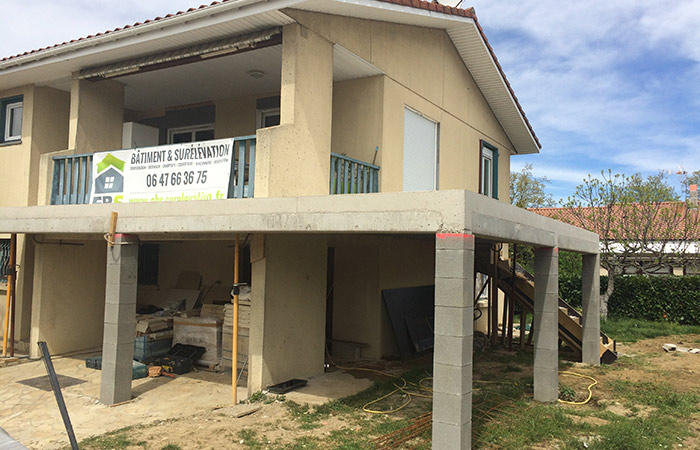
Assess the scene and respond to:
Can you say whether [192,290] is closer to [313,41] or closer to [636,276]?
[313,41]

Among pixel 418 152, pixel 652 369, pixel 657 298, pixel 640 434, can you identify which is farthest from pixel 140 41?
pixel 657 298

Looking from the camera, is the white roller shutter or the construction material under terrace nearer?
the construction material under terrace

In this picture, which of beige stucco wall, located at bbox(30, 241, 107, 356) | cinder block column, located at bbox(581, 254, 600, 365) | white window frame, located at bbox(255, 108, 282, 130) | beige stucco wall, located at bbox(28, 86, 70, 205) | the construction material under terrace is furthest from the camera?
white window frame, located at bbox(255, 108, 282, 130)

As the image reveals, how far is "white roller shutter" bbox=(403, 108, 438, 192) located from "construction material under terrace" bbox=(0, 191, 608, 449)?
1.41 metres

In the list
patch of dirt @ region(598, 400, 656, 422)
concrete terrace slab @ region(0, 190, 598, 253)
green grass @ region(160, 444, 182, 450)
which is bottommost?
patch of dirt @ region(598, 400, 656, 422)

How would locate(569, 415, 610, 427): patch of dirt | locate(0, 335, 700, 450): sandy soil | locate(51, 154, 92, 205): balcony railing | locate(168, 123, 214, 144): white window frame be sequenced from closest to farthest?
locate(0, 335, 700, 450): sandy soil < locate(569, 415, 610, 427): patch of dirt < locate(51, 154, 92, 205): balcony railing < locate(168, 123, 214, 144): white window frame

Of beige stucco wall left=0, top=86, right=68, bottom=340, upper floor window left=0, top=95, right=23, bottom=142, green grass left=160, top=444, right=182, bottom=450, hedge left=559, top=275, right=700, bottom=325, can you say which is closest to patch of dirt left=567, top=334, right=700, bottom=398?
hedge left=559, top=275, right=700, bottom=325

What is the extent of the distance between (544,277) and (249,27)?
6225 mm

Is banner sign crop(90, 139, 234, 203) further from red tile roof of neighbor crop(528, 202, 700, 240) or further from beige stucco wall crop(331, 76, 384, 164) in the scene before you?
red tile roof of neighbor crop(528, 202, 700, 240)

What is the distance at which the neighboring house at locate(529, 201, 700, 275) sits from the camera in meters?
18.4

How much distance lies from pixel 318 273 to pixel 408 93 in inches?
168

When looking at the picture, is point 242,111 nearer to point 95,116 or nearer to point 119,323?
point 95,116

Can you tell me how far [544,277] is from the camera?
866cm

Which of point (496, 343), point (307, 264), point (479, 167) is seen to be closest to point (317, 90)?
point (307, 264)
